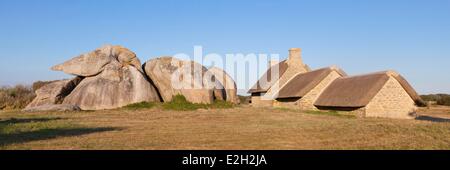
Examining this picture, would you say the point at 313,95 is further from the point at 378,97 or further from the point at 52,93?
the point at 52,93

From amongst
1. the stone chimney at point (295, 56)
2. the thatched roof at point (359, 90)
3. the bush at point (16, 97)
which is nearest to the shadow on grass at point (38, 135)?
the thatched roof at point (359, 90)

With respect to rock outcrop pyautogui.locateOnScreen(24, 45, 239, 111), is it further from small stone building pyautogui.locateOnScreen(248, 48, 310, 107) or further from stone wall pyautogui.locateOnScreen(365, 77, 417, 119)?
stone wall pyautogui.locateOnScreen(365, 77, 417, 119)

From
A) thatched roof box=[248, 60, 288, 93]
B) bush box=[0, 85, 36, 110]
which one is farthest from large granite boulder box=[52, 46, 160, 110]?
thatched roof box=[248, 60, 288, 93]

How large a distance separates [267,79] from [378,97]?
616 inches

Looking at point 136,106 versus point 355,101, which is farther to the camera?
point 136,106

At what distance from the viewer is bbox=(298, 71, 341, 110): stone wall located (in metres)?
29.9

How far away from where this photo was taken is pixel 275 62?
43.0m

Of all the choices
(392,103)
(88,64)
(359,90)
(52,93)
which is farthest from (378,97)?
(52,93)

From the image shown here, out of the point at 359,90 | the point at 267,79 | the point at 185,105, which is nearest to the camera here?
the point at 359,90

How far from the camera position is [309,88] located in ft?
97.0
